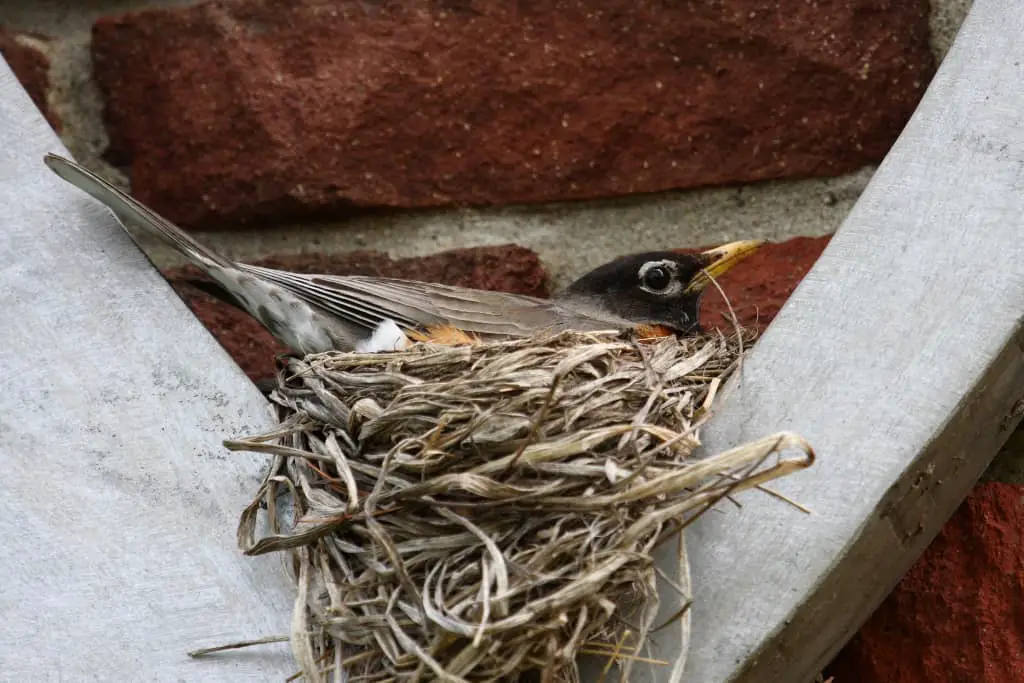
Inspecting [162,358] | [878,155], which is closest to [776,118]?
[878,155]

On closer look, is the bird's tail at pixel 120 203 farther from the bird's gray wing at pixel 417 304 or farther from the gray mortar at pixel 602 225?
the gray mortar at pixel 602 225

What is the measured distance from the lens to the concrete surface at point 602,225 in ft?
5.47

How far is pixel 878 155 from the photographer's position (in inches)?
66.4

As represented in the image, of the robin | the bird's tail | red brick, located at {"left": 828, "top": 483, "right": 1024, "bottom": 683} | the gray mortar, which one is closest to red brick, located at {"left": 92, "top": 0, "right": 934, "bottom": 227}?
the gray mortar

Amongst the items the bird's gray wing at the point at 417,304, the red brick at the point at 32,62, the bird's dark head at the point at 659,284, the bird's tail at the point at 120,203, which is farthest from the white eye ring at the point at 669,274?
the red brick at the point at 32,62

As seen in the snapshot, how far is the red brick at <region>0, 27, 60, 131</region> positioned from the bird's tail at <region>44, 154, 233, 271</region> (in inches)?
18.0

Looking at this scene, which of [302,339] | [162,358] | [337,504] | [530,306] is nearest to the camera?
[337,504]

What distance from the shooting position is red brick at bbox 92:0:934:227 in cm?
169

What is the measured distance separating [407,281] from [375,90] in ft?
0.98

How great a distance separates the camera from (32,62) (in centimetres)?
173

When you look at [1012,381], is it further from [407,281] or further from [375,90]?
[375,90]

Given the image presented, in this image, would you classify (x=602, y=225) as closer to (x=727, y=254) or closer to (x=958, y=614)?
(x=727, y=254)

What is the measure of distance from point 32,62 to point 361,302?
2.01 feet

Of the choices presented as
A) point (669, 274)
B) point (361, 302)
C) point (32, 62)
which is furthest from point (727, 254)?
point (32, 62)
